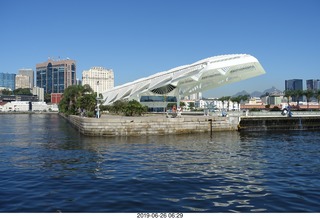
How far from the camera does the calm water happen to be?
1212 cm

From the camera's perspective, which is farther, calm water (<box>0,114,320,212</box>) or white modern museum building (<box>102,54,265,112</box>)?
white modern museum building (<box>102,54,265,112</box>)

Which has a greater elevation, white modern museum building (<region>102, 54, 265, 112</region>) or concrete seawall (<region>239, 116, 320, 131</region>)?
white modern museum building (<region>102, 54, 265, 112</region>)

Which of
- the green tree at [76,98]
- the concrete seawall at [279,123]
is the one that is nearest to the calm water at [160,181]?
the concrete seawall at [279,123]

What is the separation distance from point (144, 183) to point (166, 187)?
1260 millimetres

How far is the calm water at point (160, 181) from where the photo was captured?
39.8 ft

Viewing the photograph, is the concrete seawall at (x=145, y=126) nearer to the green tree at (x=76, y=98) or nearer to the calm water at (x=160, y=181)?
the calm water at (x=160, y=181)

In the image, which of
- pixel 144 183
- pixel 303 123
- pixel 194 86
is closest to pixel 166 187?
pixel 144 183

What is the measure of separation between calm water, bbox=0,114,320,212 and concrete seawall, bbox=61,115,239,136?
13272 mm

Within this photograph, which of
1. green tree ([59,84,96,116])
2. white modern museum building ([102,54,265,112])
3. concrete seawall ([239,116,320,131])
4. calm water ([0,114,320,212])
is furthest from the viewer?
green tree ([59,84,96,116])

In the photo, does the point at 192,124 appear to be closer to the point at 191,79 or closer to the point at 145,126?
the point at 145,126

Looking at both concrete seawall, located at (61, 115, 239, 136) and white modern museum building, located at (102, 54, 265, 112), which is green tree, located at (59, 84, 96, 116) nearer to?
white modern museum building, located at (102, 54, 265, 112)

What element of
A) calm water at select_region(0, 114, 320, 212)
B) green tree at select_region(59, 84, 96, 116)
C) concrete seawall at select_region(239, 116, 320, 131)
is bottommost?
calm water at select_region(0, 114, 320, 212)

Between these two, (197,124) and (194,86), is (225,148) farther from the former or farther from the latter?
(194,86)

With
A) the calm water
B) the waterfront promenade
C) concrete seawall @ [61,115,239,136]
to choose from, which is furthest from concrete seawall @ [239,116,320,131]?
the calm water
